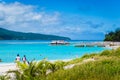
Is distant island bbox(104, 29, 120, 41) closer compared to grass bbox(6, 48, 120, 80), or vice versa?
grass bbox(6, 48, 120, 80)

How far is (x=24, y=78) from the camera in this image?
15.2m

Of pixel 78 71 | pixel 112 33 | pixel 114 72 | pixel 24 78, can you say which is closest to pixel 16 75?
pixel 24 78

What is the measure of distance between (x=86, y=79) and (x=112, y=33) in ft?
588

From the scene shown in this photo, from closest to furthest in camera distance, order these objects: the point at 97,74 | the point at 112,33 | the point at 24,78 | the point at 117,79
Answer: the point at 117,79, the point at 97,74, the point at 24,78, the point at 112,33

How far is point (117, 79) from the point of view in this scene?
1295 centimetres

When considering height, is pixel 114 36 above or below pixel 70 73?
above

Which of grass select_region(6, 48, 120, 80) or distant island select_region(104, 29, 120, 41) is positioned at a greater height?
distant island select_region(104, 29, 120, 41)

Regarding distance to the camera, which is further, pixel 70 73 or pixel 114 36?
pixel 114 36

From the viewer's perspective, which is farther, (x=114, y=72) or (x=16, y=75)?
(x=16, y=75)

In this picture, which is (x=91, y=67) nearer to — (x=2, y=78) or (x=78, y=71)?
(x=78, y=71)

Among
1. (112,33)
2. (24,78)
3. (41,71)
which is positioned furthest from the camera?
(112,33)

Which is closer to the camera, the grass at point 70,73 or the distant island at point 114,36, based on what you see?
the grass at point 70,73

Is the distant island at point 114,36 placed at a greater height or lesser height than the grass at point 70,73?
greater

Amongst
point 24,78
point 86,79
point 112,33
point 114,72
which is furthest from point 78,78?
point 112,33
